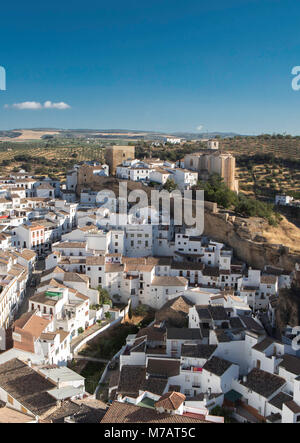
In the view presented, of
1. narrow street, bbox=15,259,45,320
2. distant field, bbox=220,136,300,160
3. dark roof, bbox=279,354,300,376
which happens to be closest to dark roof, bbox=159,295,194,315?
dark roof, bbox=279,354,300,376

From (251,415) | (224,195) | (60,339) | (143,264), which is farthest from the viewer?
(224,195)

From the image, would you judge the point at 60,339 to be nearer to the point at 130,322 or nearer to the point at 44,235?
the point at 130,322

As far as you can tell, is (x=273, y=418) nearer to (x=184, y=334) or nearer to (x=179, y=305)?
(x=184, y=334)

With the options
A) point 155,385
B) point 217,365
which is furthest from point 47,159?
point 217,365

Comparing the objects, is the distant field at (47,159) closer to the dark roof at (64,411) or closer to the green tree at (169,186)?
the green tree at (169,186)

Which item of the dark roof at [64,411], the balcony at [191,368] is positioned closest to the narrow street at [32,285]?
the dark roof at [64,411]

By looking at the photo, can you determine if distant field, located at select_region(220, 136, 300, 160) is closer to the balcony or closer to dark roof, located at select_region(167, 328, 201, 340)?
dark roof, located at select_region(167, 328, 201, 340)
